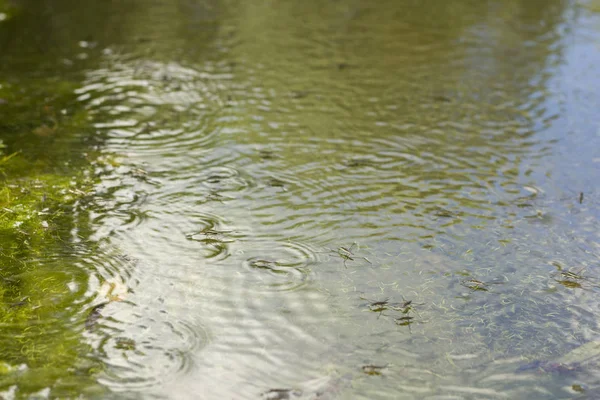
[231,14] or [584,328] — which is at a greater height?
[231,14]

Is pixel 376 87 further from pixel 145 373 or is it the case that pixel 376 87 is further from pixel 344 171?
pixel 145 373

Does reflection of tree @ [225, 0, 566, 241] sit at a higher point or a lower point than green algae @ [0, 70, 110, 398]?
higher

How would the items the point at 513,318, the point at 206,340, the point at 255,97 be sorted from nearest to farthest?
the point at 206,340 → the point at 513,318 → the point at 255,97

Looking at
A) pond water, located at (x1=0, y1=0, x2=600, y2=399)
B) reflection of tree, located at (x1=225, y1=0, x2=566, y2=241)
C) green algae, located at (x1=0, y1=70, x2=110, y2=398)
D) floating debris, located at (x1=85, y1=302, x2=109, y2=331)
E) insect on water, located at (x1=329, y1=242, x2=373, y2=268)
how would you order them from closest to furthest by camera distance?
green algae, located at (x1=0, y1=70, x2=110, y2=398)
pond water, located at (x1=0, y1=0, x2=600, y2=399)
floating debris, located at (x1=85, y1=302, x2=109, y2=331)
insect on water, located at (x1=329, y1=242, x2=373, y2=268)
reflection of tree, located at (x1=225, y1=0, x2=566, y2=241)

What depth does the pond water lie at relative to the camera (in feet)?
10.8

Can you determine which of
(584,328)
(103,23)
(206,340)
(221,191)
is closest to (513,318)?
(584,328)

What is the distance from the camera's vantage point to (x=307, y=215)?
4.76 metres

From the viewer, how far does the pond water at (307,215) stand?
330cm

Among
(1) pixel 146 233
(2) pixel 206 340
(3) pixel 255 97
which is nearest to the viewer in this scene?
(2) pixel 206 340

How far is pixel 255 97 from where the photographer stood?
691cm

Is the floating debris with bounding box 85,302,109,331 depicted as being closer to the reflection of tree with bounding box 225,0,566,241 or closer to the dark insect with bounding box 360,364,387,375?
the dark insect with bounding box 360,364,387,375

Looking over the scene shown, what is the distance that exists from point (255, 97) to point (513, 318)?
4.09m

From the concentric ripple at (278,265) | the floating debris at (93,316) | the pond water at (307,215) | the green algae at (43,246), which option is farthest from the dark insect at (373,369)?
the floating debris at (93,316)

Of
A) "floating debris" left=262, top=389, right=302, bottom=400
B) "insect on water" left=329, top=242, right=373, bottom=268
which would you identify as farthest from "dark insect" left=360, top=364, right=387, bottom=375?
"insect on water" left=329, top=242, right=373, bottom=268
